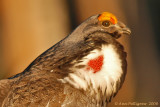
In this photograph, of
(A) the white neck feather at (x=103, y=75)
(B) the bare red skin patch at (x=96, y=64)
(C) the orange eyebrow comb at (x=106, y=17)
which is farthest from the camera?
(C) the orange eyebrow comb at (x=106, y=17)

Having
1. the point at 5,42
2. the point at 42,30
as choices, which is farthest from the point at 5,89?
the point at 5,42

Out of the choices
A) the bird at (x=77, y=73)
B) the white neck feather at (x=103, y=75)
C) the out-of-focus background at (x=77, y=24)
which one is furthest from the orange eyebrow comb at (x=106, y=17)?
the out-of-focus background at (x=77, y=24)

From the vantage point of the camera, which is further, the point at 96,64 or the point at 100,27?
the point at 100,27

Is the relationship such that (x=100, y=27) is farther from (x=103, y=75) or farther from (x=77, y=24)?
(x=77, y=24)

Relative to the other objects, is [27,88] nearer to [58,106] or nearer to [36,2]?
[58,106]

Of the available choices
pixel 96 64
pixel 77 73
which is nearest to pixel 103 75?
pixel 96 64

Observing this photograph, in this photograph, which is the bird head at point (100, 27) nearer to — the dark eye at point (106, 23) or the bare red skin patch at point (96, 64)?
the dark eye at point (106, 23)

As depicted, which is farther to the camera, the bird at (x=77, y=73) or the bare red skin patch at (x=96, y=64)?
the bare red skin patch at (x=96, y=64)

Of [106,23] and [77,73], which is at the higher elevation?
[106,23]
